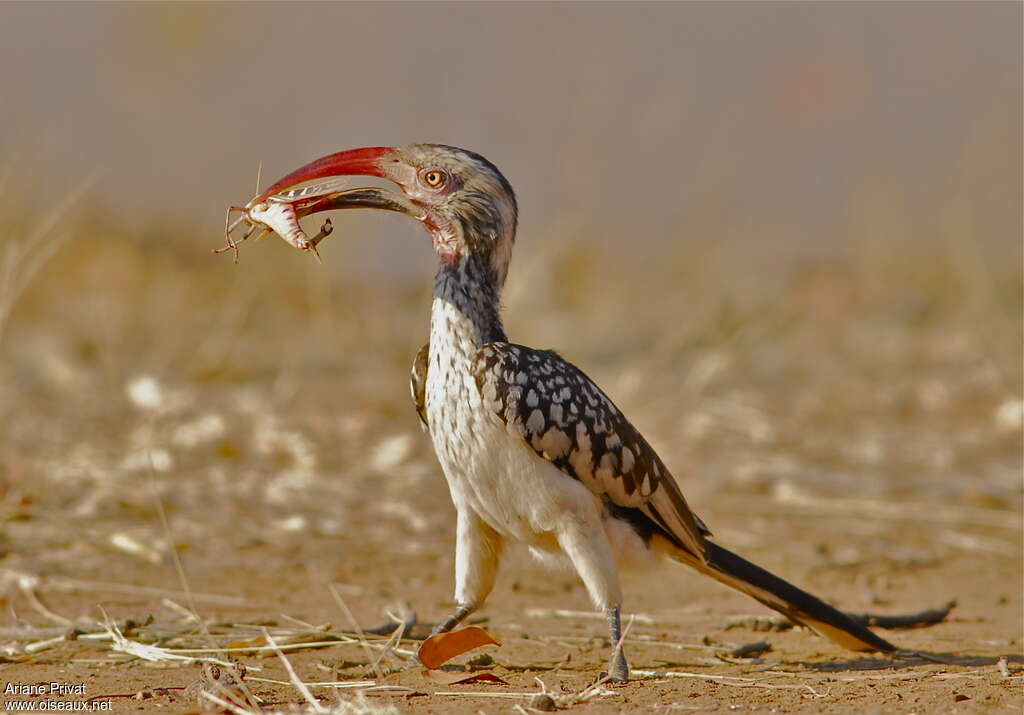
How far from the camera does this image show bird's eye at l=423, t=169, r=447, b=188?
416 cm

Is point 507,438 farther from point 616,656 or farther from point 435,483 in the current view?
point 435,483

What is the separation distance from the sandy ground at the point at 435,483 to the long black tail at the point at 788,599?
115 mm

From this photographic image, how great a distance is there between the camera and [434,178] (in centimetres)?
417

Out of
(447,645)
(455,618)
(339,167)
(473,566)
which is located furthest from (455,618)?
(339,167)

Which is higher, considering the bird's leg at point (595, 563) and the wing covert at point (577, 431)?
the wing covert at point (577, 431)

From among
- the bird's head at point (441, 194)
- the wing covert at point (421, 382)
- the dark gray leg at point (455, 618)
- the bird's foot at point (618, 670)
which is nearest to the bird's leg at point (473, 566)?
the dark gray leg at point (455, 618)

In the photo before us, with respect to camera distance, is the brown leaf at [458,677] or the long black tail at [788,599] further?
the long black tail at [788,599]

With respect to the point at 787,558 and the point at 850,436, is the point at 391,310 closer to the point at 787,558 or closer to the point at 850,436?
the point at 850,436

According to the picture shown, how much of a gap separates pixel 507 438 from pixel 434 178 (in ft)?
3.15

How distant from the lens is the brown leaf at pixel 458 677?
3637 millimetres

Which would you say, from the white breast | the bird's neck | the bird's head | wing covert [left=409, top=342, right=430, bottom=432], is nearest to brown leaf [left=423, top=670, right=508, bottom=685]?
the white breast

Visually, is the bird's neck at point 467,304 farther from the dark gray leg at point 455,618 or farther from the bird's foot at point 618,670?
the bird's foot at point 618,670

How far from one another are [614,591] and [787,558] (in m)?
2.33

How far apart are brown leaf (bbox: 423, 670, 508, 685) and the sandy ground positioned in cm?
5
